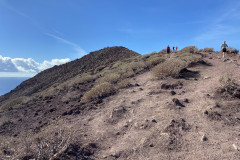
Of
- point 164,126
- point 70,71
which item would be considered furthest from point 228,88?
point 70,71

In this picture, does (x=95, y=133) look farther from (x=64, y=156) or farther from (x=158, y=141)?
(x=158, y=141)

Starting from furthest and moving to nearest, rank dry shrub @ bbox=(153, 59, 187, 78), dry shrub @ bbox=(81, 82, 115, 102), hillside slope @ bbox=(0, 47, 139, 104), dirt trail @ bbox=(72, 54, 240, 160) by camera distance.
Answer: hillside slope @ bbox=(0, 47, 139, 104) → dry shrub @ bbox=(153, 59, 187, 78) → dry shrub @ bbox=(81, 82, 115, 102) → dirt trail @ bbox=(72, 54, 240, 160)

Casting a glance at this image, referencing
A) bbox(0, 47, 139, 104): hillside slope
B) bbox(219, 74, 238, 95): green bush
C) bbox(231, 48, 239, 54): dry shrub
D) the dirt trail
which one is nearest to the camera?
the dirt trail

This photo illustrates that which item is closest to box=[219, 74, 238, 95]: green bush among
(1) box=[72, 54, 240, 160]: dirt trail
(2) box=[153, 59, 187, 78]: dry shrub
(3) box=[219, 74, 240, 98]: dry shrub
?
(3) box=[219, 74, 240, 98]: dry shrub

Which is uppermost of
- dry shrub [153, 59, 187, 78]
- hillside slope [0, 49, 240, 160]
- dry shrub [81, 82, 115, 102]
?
dry shrub [153, 59, 187, 78]

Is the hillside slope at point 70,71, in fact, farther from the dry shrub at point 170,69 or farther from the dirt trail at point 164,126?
the dirt trail at point 164,126

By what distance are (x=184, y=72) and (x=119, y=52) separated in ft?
76.7

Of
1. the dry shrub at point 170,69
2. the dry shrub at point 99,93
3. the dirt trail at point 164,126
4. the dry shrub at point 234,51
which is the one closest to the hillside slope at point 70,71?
the dry shrub at point 234,51

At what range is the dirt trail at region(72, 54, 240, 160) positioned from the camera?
10.9 feet

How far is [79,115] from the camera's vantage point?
19.5ft

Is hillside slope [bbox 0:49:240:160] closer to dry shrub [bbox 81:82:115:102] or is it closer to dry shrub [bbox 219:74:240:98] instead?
dry shrub [bbox 219:74:240:98]

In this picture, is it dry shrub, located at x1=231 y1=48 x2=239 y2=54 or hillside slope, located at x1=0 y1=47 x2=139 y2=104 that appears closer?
dry shrub, located at x1=231 y1=48 x2=239 y2=54

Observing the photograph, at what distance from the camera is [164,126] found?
409cm

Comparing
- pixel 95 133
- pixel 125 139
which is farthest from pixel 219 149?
pixel 95 133
